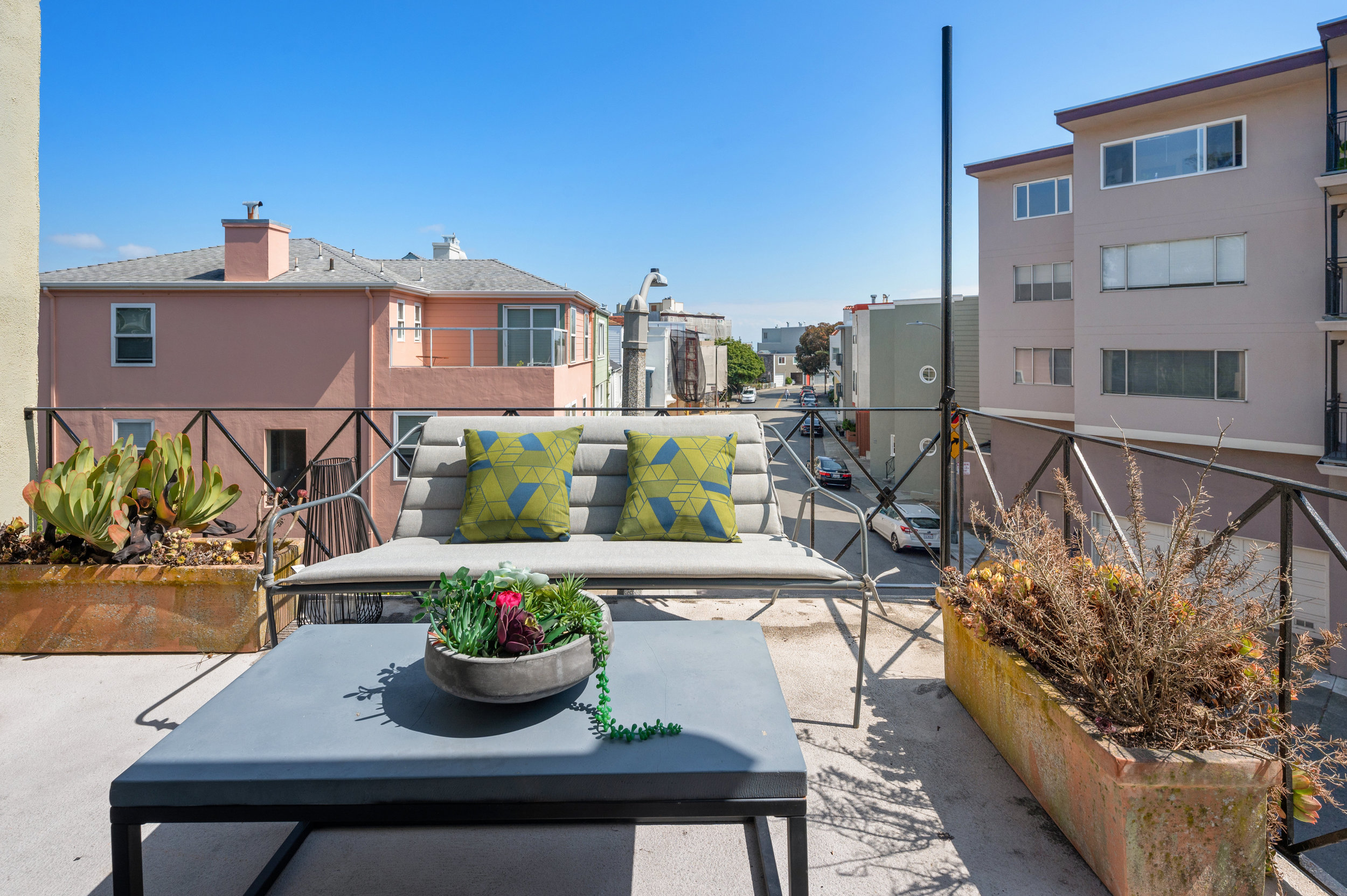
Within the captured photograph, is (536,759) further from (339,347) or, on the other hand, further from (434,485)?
(339,347)

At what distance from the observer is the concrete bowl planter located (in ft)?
4.64

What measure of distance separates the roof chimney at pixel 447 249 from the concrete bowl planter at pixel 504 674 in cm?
1935

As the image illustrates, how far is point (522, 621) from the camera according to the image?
4.88ft

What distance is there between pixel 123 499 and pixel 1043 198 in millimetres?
18277

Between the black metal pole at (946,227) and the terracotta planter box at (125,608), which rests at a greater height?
the black metal pole at (946,227)

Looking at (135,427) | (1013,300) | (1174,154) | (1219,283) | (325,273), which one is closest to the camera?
(1219,283)

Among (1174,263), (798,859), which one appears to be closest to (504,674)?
(798,859)

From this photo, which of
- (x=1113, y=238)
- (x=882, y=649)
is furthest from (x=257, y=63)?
(x=1113, y=238)

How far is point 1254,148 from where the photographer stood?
1189 centimetres

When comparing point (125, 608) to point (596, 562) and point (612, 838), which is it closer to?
point (596, 562)

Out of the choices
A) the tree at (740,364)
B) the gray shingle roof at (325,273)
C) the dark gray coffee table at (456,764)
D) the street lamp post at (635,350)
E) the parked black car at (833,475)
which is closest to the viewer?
the dark gray coffee table at (456,764)

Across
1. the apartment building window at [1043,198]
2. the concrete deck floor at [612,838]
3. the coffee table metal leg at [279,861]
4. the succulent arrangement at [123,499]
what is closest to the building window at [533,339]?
the succulent arrangement at [123,499]

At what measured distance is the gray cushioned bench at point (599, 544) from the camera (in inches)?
99.1

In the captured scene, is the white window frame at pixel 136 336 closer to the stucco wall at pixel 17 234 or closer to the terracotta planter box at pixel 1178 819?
the stucco wall at pixel 17 234
